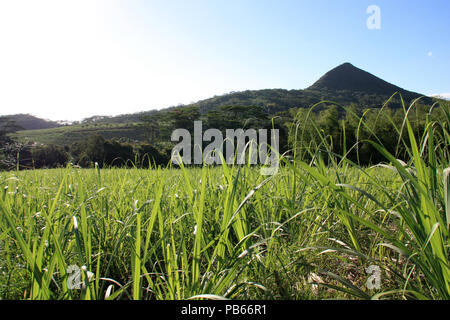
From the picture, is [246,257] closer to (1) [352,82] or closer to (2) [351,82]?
(2) [351,82]

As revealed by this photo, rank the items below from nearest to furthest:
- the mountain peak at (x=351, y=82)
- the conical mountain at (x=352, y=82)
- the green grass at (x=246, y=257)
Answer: the green grass at (x=246, y=257)
the conical mountain at (x=352, y=82)
the mountain peak at (x=351, y=82)

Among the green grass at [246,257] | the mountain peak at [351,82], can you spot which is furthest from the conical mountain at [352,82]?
the green grass at [246,257]

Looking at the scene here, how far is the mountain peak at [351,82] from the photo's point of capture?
3076 inches

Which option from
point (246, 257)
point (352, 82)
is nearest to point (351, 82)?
point (352, 82)

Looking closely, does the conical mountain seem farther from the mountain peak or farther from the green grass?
the green grass

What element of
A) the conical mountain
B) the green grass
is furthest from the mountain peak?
the green grass

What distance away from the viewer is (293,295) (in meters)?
0.75

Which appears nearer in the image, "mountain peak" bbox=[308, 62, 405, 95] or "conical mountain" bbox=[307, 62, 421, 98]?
"conical mountain" bbox=[307, 62, 421, 98]

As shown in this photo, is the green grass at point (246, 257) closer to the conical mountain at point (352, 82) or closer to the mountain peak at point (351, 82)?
the conical mountain at point (352, 82)

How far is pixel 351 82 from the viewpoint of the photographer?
82875mm

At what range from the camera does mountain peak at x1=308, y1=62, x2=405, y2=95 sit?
7812 centimetres

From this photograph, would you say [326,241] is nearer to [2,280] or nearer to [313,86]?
[2,280]
